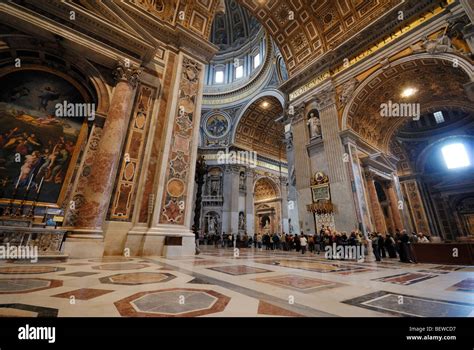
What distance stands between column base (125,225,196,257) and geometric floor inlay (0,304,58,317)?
4655mm

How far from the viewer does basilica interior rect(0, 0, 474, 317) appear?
6.36 feet

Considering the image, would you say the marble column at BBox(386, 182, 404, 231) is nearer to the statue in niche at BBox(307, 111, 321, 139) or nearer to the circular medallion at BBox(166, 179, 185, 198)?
the statue in niche at BBox(307, 111, 321, 139)

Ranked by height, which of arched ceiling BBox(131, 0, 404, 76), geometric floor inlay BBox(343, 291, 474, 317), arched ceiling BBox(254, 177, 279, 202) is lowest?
geometric floor inlay BBox(343, 291, 474, 317)

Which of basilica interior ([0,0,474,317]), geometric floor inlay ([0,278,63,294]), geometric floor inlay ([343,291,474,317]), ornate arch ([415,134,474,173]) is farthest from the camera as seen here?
ornate arch ([415,134,474,173])

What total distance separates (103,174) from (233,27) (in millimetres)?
25420

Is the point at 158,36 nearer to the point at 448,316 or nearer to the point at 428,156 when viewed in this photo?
the point at 448,316

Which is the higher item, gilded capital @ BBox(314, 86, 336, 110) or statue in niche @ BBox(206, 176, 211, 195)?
gilded capital @ BBox(314, 86, 336, 110)

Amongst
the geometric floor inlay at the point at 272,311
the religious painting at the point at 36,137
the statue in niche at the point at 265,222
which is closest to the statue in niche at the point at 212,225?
the statue in niche at the point at 265,222

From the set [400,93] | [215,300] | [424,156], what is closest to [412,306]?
[215,300]

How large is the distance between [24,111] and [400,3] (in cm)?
1436
